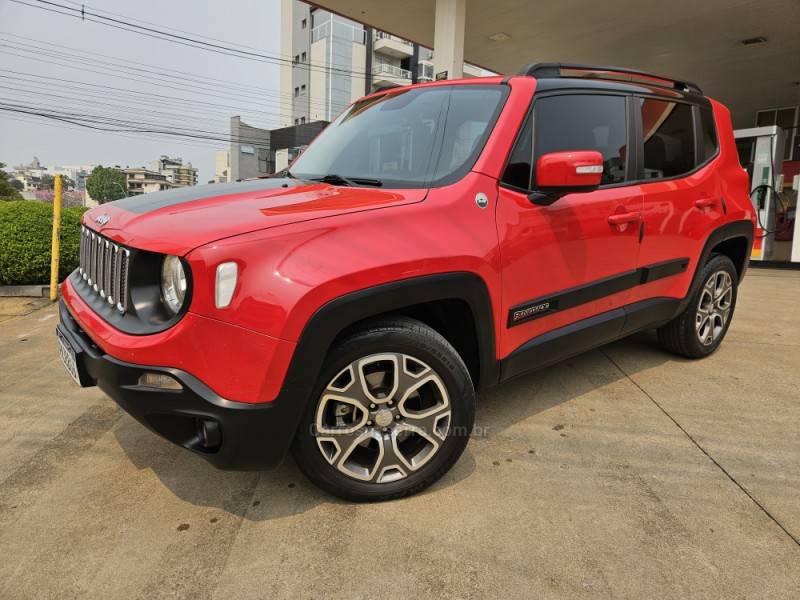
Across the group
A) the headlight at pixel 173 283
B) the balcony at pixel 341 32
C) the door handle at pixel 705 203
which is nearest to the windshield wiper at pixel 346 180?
the headlight at pixel 173 283

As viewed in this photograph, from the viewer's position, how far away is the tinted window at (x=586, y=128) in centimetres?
268

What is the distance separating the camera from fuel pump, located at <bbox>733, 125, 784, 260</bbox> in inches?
402

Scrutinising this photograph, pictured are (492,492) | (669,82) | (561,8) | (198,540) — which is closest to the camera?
(198,540)

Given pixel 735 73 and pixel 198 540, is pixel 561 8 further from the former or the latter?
pixel 198 540

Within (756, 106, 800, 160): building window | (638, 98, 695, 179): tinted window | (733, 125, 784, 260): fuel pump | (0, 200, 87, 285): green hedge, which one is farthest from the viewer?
(756, 106, 800, 160): building window

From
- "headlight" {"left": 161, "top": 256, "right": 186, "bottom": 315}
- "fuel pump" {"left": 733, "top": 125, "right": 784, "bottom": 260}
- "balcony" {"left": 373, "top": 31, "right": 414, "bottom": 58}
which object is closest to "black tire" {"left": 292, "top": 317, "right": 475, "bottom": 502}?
"headlight" {"left": 161, "top": 256, "right": 186, "bottom": 315}

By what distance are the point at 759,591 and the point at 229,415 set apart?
5.86 ft

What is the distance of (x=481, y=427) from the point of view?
9.61ft

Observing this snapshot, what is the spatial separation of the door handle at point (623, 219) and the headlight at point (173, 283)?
208cm

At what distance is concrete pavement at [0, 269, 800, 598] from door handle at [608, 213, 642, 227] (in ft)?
3.43

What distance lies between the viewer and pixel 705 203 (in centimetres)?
351

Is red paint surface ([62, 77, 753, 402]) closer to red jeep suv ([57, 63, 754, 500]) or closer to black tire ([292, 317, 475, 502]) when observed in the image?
red jeep suv ([57, 63, 754, 500])

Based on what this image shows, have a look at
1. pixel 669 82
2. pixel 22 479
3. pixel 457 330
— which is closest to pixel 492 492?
pixel 457 330

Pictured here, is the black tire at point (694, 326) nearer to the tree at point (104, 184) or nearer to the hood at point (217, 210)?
the hood at point (217, 210)
